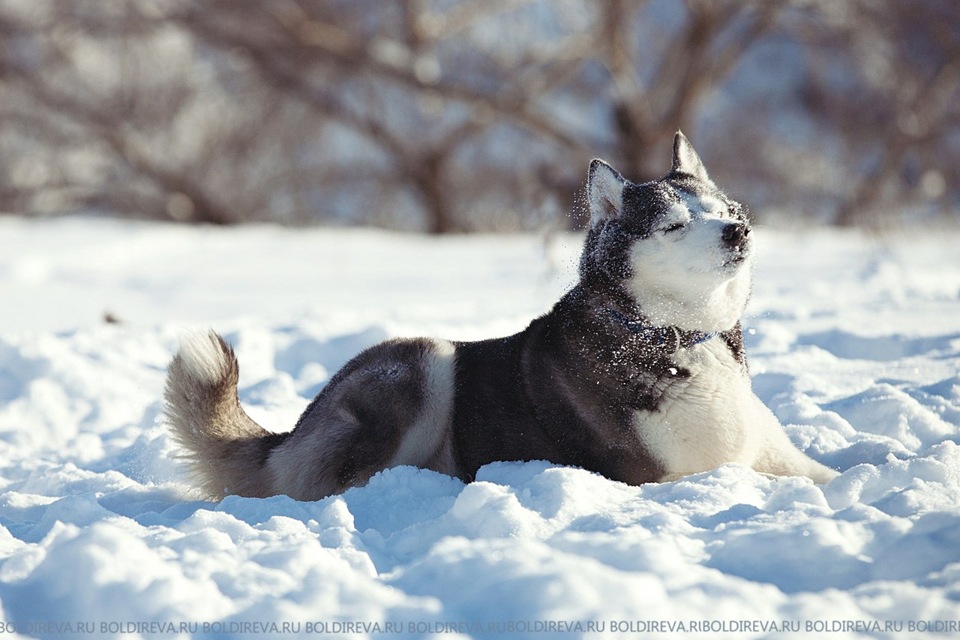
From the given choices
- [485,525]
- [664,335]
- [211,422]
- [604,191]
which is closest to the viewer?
[485,525]

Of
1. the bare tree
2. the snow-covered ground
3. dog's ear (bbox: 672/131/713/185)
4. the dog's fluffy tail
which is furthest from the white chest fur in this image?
the bare tree

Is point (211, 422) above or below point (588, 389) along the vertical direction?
below

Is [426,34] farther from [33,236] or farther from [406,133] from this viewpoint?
[33,236]

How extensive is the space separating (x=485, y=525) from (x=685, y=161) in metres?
1.59

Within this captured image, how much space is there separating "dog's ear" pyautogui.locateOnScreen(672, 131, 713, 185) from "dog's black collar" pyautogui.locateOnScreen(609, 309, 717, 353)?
2.01 feet

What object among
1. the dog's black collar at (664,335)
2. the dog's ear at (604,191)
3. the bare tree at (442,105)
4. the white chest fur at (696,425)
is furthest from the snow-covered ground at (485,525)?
the bare tree at (442,105)

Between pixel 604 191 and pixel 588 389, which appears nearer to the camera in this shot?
pixel 588 389

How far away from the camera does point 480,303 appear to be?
741cm

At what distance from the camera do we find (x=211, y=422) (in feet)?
12.0

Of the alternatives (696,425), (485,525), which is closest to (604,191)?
(696,425)

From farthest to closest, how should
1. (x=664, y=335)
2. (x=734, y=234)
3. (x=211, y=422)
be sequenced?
(x=211, y=422)
(x=664, y=335)
(x=734, y=234)

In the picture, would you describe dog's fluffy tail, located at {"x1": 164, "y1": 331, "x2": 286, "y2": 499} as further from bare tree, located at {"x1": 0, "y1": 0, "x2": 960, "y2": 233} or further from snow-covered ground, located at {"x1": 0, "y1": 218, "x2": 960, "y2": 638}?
bare tree, located at {"x1": 0, "y1": 0, "x2": 960, "y2": 233}

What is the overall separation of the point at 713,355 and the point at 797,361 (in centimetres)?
185

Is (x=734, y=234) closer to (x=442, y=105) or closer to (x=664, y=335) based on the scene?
Answer: (x=664, y=335)
